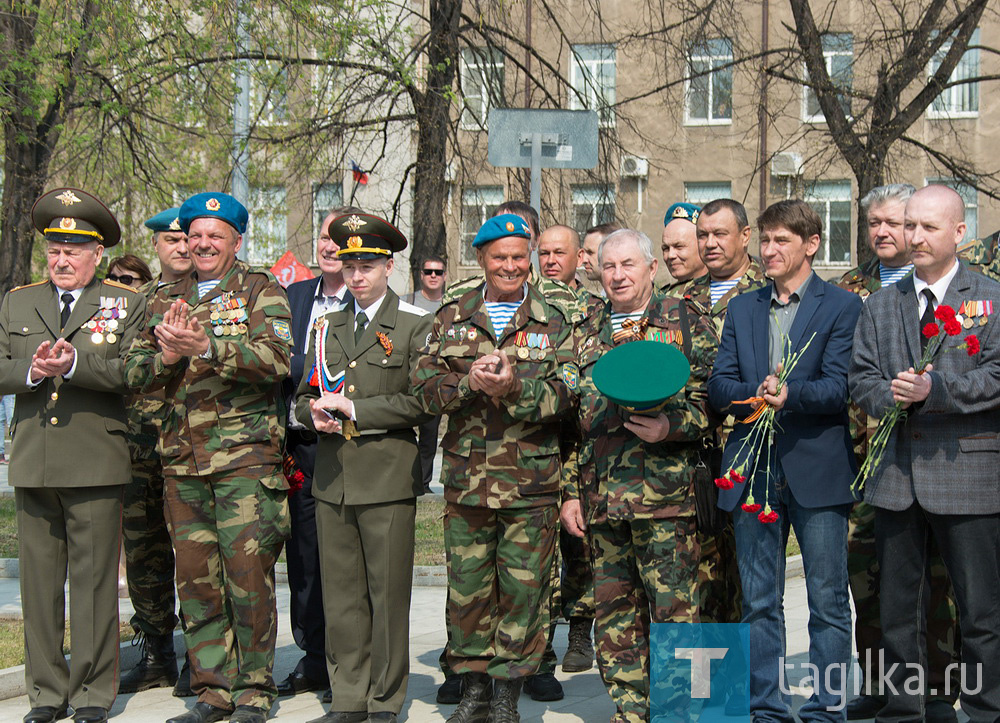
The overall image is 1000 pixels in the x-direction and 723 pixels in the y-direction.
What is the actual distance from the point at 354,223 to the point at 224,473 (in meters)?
1.35

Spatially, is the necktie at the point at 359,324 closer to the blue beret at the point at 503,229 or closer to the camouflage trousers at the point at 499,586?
the blue beret at the point at 503,229

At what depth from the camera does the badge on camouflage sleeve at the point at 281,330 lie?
20.2 ft

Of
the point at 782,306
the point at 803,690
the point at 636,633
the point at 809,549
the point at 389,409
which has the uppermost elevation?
the point at 782,306

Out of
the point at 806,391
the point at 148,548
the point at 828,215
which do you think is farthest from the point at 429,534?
the point at 828,215

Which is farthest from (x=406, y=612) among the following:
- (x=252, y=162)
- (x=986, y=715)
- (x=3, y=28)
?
(x=252, y=162)

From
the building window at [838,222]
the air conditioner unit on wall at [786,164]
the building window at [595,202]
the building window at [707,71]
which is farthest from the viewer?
the building window at [838,222]

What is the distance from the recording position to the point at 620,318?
591 centimetres

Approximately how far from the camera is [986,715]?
5156 millimetres

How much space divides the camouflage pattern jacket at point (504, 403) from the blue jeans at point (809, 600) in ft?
3.07

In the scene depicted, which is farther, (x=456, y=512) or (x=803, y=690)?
(x=803, y=690)

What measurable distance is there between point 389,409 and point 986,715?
2884 millimetres

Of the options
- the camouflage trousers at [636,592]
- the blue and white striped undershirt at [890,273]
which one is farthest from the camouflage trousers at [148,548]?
the blue and white striped undershirt at [890,273]

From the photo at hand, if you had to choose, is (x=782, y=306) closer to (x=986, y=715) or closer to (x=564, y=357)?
(x=564, y=357)

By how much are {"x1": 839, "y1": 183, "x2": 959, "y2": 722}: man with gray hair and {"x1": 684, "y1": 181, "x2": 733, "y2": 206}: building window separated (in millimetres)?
21560
